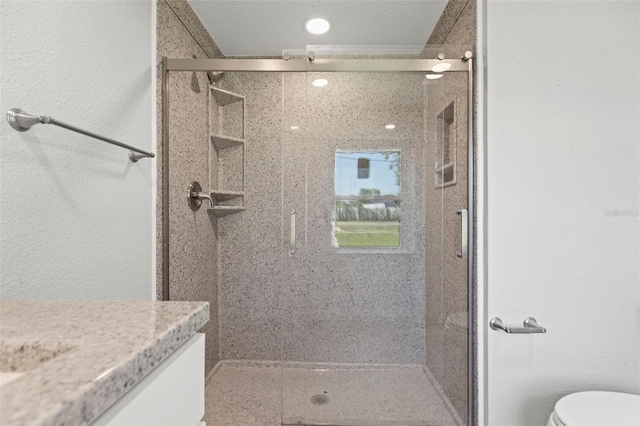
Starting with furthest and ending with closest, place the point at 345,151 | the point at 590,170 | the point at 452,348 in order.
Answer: the point at 345,151, the point at 452,348, the point at 590,170

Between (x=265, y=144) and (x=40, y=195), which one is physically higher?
(x=265, y=144)

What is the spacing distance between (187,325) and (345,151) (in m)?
1.43

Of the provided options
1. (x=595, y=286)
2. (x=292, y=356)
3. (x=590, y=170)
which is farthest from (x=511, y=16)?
(x=292, y=356)

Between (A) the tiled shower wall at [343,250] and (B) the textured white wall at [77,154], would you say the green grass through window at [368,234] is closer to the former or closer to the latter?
(A) the tiled shower wall at [343,250]

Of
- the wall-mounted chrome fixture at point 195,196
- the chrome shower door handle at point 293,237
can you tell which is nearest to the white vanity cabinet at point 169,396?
the chrome shower door handle at point 293,237

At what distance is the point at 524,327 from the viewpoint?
134cm

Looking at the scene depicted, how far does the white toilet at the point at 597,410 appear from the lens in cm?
108

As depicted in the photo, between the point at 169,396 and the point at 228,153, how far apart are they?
2050 millimetres

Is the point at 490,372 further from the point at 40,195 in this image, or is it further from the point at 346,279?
the point at 40,195

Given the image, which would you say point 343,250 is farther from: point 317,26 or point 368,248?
point 317,26

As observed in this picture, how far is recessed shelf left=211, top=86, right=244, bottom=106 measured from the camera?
2110 millimetres

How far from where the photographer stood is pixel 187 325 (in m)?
0.47

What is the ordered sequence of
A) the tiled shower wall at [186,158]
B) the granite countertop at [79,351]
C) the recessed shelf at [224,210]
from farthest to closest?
the recessed shelf at [224,210], the tiled shower wall at [186,158], the granite countertop at [79,351]

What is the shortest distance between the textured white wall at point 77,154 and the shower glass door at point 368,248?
2.67 feet
